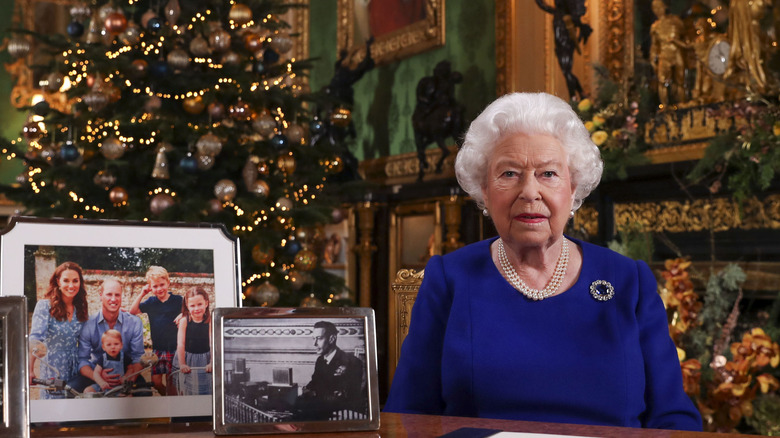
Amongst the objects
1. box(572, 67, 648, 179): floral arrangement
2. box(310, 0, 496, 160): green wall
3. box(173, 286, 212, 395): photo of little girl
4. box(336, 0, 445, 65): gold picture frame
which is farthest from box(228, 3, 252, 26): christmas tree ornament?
box(173, 286, 212, 395): photo of little girl

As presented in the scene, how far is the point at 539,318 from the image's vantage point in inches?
69.1

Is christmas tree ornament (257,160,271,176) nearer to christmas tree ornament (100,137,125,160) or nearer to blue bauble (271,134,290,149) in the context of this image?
blue bauble (271,134,290,149)

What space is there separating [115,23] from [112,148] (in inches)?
27.9

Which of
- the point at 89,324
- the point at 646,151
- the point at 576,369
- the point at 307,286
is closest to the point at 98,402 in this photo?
the point at 89,324

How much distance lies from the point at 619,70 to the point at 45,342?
194 inches

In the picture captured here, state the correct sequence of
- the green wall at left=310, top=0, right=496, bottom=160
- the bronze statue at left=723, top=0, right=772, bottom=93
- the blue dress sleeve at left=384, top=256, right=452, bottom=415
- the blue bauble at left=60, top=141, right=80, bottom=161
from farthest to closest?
the green wall at left=310, top=0, right=496, bottom=160, the blue bauble at left=60, top=141, right=80, bottom=161, the bronze statue at left=723, top=0, right=772, bottom=93, the blue dress sleeve at left=384, top=256, right=452, bottom=415

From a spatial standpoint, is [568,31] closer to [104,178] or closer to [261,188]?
[261,188]

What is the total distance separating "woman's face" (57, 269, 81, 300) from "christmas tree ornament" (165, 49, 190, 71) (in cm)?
371

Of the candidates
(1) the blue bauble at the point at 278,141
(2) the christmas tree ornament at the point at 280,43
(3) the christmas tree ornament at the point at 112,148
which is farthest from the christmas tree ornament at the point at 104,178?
(2) the christmas tree ornament at the point at 280,43

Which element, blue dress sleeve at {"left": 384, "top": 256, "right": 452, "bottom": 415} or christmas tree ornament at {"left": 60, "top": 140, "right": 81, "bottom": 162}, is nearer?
blue dress sleeve at {"left": 384, "top": 256, "right": 452, "bottom": 415}

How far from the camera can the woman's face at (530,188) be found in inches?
67.5

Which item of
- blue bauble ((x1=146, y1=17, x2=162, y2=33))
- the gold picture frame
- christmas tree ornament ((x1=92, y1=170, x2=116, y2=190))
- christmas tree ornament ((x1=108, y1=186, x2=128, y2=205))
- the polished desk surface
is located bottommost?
the polished desk surface

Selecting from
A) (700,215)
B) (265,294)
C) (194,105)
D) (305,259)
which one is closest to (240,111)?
(194,105)

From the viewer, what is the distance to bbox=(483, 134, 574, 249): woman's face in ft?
5.63
